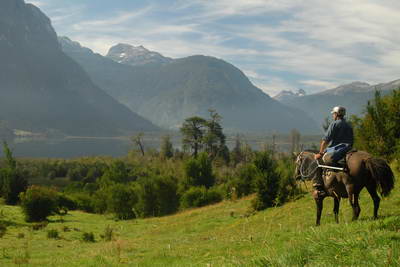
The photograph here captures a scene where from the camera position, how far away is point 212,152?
10056 cm

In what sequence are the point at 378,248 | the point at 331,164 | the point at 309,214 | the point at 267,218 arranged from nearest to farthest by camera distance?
the point at 378,248 → the point at 331,164 → the point at 309,214 → the point at 267,218

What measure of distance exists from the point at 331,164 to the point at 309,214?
755 centimetres

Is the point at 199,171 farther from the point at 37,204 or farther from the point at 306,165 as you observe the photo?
the point at 306,165

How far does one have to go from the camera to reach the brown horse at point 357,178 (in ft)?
36.6

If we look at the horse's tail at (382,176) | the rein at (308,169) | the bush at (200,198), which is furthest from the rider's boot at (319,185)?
the bush at (200,198)

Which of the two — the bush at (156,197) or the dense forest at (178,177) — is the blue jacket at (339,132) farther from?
the bush at (156,197)

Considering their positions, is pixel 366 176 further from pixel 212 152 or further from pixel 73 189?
pixel 212 152

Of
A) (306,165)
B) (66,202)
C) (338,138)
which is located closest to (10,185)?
(66,202)

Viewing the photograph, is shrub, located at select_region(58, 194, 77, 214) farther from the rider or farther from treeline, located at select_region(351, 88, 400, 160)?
the rider

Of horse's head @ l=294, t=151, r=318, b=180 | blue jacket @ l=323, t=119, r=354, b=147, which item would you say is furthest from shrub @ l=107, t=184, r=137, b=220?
blue jacket @ l=323, t=119, r=354, b=147

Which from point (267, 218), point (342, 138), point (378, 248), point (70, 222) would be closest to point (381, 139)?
point (267, 218)

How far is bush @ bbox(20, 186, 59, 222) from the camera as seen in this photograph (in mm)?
43272

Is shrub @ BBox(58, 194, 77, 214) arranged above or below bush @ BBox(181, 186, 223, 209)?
below

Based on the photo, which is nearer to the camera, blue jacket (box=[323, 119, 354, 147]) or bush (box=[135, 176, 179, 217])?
blue jacket (box=[323, 119, 354, 147])
